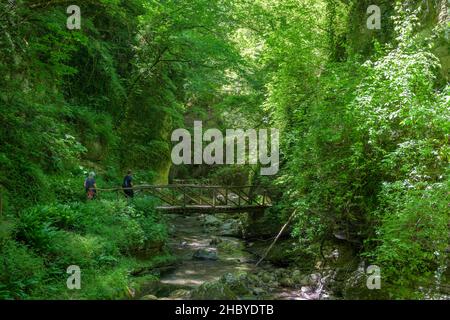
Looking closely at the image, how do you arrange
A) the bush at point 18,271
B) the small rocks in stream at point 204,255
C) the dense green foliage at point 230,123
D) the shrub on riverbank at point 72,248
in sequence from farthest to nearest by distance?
the small rocks in stream at point 204,255, the shrub on riverbank at point 72,248, the dense green foliage at point 230,123, the bush at point 18,271

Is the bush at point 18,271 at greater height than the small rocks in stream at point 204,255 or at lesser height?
greater

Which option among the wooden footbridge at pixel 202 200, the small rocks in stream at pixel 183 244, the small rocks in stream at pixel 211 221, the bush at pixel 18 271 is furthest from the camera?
the small rocks in stream at pixel 211 221

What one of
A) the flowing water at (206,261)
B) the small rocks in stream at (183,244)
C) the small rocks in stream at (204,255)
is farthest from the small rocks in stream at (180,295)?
the small rocks in stream at (183,244)

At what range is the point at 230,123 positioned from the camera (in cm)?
2016

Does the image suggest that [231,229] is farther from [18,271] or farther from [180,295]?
[18,271]

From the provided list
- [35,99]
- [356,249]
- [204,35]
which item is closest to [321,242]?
[356,249]

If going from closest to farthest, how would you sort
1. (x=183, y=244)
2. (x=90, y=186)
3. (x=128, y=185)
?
(x=90, y=186) → (x=128, y=185) → (x=183, y=244)

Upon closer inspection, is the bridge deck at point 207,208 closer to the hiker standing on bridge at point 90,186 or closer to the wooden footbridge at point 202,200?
the wooden footbridge at point 202,200

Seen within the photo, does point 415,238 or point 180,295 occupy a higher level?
point 415,238

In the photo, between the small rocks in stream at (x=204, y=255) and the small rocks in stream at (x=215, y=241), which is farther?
the small rocks in stream at (x=215, y=241)

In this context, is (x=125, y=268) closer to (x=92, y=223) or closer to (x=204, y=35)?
(x=92, y=223)

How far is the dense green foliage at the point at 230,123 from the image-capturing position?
7.71 meters

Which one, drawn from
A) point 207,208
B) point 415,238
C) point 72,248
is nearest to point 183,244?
point 207,208
